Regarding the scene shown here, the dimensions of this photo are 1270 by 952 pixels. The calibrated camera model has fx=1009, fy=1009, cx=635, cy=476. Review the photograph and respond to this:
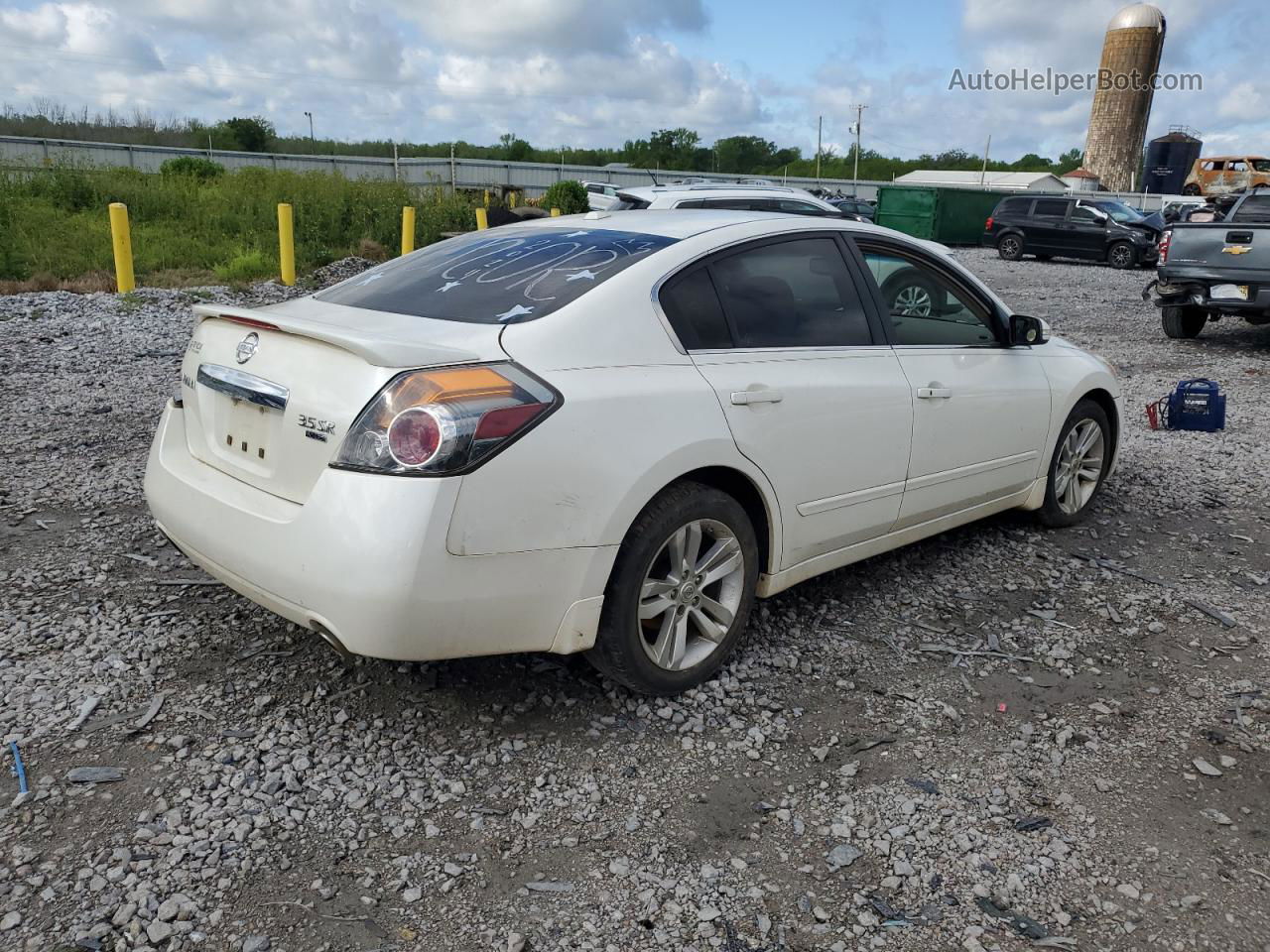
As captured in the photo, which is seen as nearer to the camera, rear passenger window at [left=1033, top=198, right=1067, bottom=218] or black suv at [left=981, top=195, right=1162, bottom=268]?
black suv at [left=981, top=195, right=1162, bottom=268]

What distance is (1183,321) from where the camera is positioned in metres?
12.8

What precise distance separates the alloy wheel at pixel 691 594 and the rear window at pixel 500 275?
881 millimetres

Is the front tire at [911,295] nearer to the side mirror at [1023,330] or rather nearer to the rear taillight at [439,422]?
the side mirror at [1023,330]

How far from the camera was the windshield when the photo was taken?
25.6m

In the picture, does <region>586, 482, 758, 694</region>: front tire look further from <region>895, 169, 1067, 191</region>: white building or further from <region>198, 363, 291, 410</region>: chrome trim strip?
<region>895, 169, 1067, 191</region>: white building

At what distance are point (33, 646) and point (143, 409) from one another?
13.3ft

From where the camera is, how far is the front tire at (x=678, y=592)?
3.14 meters

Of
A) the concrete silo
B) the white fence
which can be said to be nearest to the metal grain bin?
the concrete silo

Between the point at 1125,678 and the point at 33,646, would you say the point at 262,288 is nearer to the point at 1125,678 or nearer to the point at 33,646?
the point at 33,646

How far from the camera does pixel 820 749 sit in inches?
126

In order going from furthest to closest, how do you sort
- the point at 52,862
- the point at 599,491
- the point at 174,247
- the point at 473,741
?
the point at 174,247, the point at 473,741, the point at 599,491, the point at 52,862

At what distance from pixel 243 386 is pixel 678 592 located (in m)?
1.54

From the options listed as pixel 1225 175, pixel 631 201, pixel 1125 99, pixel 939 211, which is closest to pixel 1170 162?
pixel 1125 99

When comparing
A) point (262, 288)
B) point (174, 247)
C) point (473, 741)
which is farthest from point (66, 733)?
point (174, 247)
